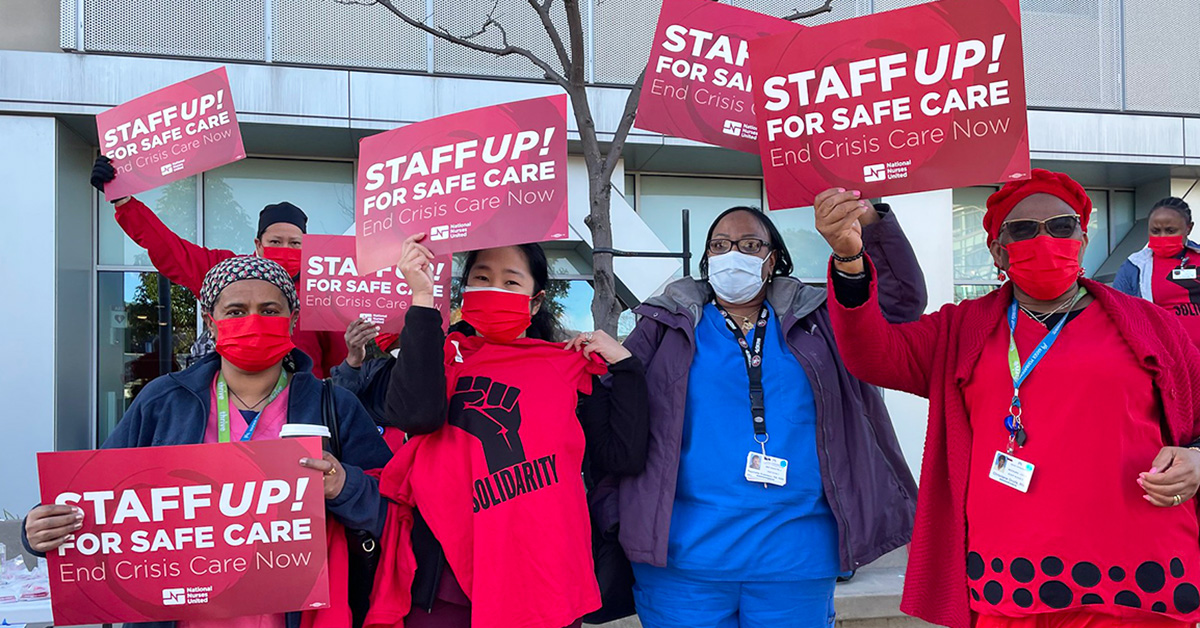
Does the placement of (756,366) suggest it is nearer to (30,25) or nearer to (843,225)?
(843,225)

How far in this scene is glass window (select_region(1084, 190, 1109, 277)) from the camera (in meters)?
10.6

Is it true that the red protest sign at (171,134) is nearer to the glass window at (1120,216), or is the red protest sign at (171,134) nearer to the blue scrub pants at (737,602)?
the blue scrub pants at (737,602)

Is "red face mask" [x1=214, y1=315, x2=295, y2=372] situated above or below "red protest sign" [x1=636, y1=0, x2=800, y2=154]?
below

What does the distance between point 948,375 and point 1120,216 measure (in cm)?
989

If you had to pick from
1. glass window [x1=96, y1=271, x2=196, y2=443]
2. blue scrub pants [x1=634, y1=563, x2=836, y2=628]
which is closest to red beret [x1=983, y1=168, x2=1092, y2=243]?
blue scrub pants [x1=634, y1=563, x2=836, y2=628]

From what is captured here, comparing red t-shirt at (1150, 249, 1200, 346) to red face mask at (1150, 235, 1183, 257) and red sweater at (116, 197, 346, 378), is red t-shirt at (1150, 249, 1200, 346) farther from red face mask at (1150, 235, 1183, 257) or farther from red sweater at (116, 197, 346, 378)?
red sweater at (116, 197, 346, 378)

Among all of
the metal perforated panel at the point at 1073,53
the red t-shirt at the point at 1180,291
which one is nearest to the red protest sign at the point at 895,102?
the red t-shirt at the point at 1180,291

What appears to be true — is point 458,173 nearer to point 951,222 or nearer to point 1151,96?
point 951,222

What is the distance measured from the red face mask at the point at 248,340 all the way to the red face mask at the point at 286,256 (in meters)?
1.76

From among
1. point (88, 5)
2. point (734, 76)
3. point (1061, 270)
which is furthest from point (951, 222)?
point (88, 5)

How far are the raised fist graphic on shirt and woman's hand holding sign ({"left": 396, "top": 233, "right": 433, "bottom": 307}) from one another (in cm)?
32

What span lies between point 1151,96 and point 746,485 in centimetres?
937

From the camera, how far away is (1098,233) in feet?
35.0

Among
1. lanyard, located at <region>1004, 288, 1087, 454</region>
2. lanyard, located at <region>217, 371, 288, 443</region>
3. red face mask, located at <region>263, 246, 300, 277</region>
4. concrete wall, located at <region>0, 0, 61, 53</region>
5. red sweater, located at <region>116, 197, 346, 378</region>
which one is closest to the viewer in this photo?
lanyard, located at <region>1004, 288, 1087, 454</region>
